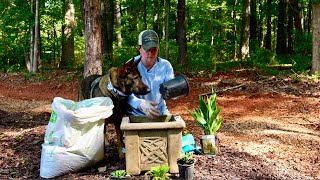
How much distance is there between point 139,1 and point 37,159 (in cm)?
1688

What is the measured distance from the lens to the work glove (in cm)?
355

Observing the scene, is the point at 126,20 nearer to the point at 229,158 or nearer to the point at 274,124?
the point at 274,124

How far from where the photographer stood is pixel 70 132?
364 cm

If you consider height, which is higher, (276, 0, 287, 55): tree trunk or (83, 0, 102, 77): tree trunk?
(276, 0, 287, 55): tree trunk

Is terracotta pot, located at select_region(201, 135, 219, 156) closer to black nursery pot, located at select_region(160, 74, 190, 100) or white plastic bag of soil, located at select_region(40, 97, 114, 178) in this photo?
black nursery pot, located at select_region(160, 74, 190, 100)

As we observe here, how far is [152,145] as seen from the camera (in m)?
3.55

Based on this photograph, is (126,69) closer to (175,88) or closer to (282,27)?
(175,88)

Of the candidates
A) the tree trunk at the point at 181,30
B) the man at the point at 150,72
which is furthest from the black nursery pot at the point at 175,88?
the tree trunk at the point at 181,30

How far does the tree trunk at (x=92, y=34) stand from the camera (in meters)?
6.49

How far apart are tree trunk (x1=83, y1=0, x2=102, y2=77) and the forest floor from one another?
1250 millimetres

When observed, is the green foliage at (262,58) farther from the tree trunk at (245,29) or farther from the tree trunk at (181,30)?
the tree trunk at (181,30)

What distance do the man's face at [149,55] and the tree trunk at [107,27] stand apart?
9.94 metres

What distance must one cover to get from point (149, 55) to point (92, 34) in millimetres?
3052

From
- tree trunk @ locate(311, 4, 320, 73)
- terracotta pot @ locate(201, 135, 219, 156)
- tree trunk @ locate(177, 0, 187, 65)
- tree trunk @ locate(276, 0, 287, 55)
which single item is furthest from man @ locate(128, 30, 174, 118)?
tree trunk @ locate(276, 0, 287, 55)
